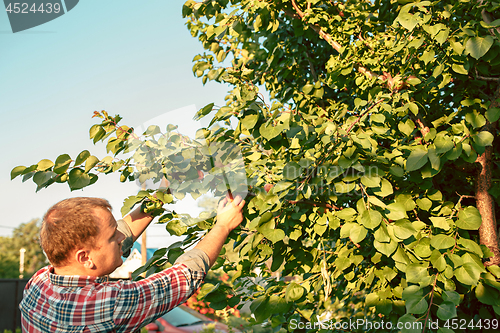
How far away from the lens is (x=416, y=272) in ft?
4.66

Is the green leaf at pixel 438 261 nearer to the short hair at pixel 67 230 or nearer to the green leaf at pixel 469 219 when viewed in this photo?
the green leaf at pixel 469 219

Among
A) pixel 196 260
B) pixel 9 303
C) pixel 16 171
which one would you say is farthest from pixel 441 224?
pixel 9 303

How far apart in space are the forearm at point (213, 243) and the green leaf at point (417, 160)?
852mm

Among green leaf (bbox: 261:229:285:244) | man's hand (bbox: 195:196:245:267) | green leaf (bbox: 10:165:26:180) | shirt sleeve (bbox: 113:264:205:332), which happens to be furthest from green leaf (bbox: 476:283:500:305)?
green leaf (bbox: 10:165:26:180)

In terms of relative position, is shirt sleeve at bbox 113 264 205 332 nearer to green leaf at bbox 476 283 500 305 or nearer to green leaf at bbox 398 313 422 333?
green leaf at bbox 398 313 422 333

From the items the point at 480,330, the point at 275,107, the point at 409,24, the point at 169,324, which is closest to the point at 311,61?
the point at 409,24

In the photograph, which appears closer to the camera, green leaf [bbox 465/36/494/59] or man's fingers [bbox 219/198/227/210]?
green leaf [bbox 465/36/494/59]

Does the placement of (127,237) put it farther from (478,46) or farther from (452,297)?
(478,46)

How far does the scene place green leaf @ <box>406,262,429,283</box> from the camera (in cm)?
139

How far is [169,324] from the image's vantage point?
5.95 meters

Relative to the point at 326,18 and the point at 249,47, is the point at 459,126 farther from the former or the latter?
the point at 249,47

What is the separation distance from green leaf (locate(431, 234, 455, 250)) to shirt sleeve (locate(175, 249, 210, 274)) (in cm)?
95

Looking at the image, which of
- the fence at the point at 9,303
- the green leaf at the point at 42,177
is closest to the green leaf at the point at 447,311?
the green leaf at the point at 42,177

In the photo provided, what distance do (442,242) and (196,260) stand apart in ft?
3.35
